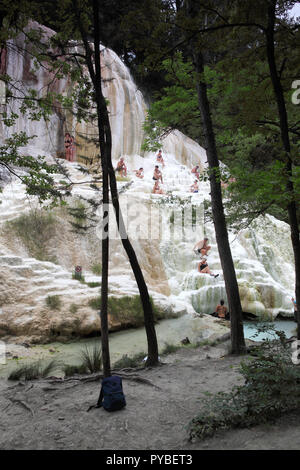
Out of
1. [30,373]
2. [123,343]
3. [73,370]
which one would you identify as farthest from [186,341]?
[30,373]

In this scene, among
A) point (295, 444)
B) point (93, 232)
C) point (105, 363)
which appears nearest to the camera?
point (295, 444)

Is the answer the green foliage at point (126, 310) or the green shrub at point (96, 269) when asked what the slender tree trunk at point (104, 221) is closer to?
the green foliage at point (126, 310)

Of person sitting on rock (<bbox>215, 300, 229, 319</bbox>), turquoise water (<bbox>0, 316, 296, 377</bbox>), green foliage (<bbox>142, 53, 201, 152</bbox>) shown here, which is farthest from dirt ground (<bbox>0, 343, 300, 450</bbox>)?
person sitting on rock (<bbox>215, 300, 229, 319</bbox>)

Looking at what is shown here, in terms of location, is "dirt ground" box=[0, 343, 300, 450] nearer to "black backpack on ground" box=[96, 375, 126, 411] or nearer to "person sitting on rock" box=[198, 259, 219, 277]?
"black backpack on ground" box=[96, 375, 126, 411]

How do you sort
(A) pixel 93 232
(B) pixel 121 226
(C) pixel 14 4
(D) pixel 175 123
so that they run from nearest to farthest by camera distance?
1. (C) pixel 14 4
2. (B) pixel 121 226
3. (D) pixel 175 123
4. (A) pixel 93 232

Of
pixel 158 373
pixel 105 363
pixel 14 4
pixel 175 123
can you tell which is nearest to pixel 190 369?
pixel 158 373

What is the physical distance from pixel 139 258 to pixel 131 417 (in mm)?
10455

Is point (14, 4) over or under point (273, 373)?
over

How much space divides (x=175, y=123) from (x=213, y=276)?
8.27m

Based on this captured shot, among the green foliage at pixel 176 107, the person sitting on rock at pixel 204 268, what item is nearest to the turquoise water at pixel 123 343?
the person sitting on rock at pixel 204 268

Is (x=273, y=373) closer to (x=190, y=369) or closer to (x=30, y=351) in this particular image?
(x=190, y=369)

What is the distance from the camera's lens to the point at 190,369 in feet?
21.5

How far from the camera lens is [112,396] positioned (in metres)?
4.16

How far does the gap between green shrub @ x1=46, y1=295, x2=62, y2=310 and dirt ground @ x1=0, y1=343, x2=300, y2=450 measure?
3671mm
